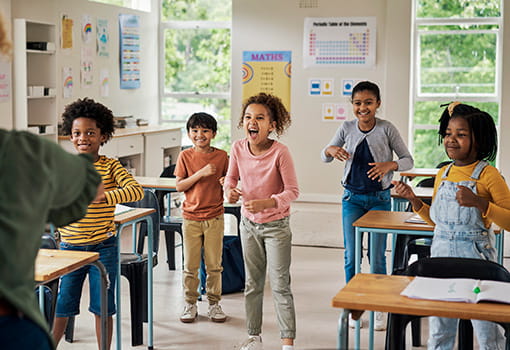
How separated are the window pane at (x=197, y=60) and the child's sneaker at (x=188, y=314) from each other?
16.9ft

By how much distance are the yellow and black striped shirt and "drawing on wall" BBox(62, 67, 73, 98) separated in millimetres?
3874

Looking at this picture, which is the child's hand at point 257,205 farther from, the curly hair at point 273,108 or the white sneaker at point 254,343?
the white sneaker at point 254,343

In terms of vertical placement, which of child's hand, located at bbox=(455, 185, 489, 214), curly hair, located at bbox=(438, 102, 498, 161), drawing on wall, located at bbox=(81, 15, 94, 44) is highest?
drawing on wall, located at bbox=(81, 15, 94, 44)

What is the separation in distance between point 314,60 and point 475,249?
222 inches

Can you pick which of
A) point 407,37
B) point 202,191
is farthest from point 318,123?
point 202,191

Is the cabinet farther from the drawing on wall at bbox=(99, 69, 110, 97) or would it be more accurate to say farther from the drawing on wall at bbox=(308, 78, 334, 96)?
the drawing on wall at bbox=(308, 78, 334, 96)

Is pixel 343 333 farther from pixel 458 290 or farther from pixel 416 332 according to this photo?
pixel 416 332

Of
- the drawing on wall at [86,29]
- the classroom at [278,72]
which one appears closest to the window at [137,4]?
the classroom at [278,72]

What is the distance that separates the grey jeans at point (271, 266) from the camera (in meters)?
3.32

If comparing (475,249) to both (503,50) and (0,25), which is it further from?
(503,50)

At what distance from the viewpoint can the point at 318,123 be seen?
8.30 meters

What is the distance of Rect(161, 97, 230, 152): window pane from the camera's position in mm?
8984

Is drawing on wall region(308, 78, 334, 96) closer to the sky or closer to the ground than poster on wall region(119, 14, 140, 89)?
closer to the ground

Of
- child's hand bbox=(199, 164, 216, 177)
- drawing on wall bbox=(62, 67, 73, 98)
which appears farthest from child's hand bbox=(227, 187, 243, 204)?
drawing on wall bbox=(62, 67, 73, 98)
